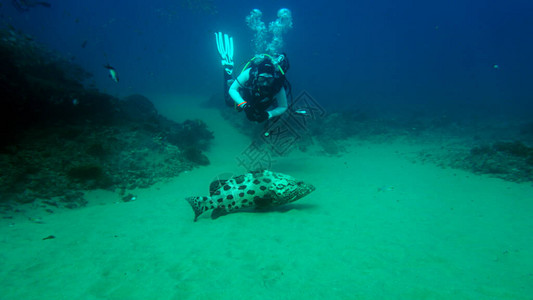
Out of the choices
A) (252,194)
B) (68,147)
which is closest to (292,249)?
(252,194)

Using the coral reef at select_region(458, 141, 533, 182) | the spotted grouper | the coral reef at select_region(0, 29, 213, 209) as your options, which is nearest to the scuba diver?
the spotted grouper

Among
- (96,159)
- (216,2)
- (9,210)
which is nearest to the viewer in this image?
(9,210)

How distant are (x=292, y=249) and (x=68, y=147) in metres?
8.07

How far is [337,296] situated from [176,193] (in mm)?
5892

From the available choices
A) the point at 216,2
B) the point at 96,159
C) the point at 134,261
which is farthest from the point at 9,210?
the point at 216,2

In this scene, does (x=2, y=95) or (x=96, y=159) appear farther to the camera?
(x=96, y=159)

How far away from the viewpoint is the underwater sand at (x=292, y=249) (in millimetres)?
2504

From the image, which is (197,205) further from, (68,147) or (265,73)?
(68,147)

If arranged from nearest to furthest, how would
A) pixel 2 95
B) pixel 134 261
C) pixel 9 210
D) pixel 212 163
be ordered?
1. pixel 134 261
2. pixel 9 210
3. pixel 2 95
4. pixel 212 163

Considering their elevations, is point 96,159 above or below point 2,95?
below

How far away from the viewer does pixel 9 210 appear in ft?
16.8

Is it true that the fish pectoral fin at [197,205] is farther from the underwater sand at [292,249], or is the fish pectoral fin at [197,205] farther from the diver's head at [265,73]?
the diver's head at [265,73]

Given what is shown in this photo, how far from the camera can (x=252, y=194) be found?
15.7 feet

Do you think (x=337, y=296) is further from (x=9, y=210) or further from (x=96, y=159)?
(x=96, y=159)
